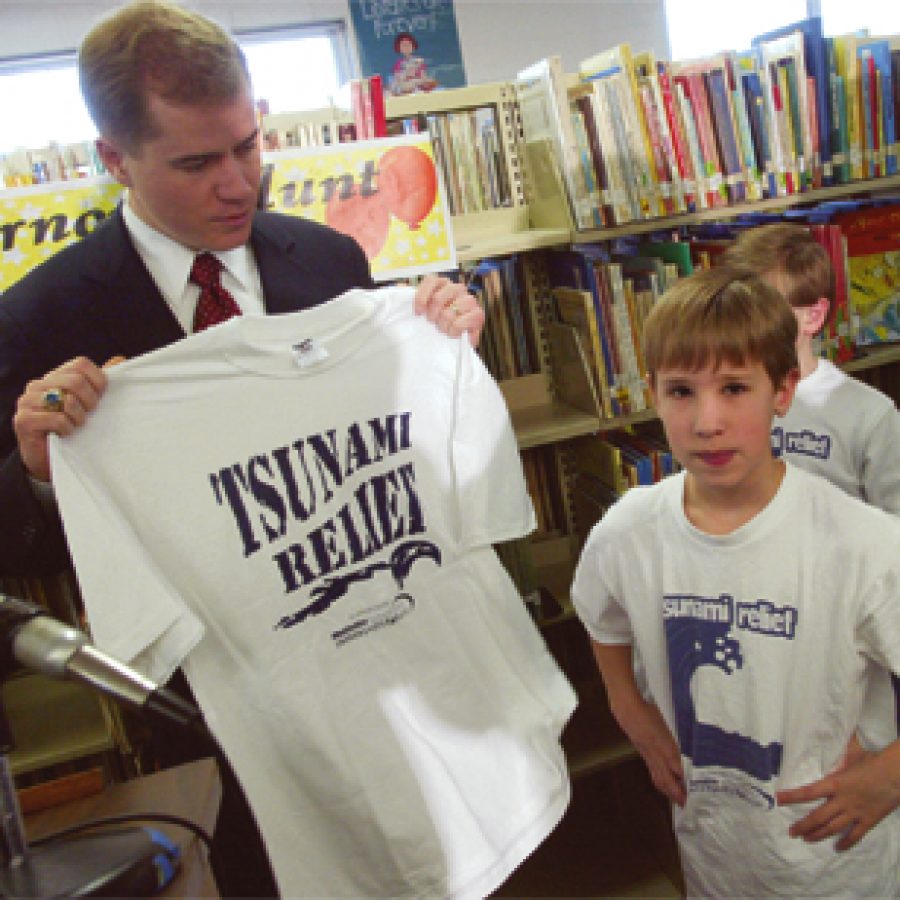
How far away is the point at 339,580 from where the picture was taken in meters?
1.29

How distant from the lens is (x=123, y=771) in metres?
2.12

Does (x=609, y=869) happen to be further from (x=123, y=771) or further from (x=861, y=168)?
(x=861, y=168)

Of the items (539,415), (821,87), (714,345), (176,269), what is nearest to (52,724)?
(176,269)

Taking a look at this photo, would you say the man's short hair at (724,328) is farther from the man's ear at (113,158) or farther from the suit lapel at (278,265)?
the man's ear at (113,158)

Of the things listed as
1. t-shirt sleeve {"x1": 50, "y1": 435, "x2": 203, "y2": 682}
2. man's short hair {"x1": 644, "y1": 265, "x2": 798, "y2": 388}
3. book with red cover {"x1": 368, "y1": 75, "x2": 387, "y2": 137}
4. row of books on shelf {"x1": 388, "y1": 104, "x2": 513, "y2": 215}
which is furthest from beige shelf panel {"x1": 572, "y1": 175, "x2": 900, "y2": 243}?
t-shirt sleeve {"x1": 50, "y1": 435, "x2": 203, "y2": 682}

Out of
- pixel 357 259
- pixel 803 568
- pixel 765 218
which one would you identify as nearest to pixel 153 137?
pixel 357 259

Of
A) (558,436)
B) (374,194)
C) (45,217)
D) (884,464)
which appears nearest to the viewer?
(884,464)

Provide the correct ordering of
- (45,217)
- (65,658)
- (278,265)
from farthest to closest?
(45,217), (278,265), (65,658)

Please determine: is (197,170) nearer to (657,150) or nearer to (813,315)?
(813,315)

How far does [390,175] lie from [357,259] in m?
0.35

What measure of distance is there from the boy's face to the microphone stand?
820 mm

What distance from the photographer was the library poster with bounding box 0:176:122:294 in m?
1.67

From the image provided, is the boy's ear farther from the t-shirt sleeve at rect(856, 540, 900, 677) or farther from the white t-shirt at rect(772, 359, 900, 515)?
the white t-shirt at rect(772, 359, 900, 515)

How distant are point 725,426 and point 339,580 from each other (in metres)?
0.59
